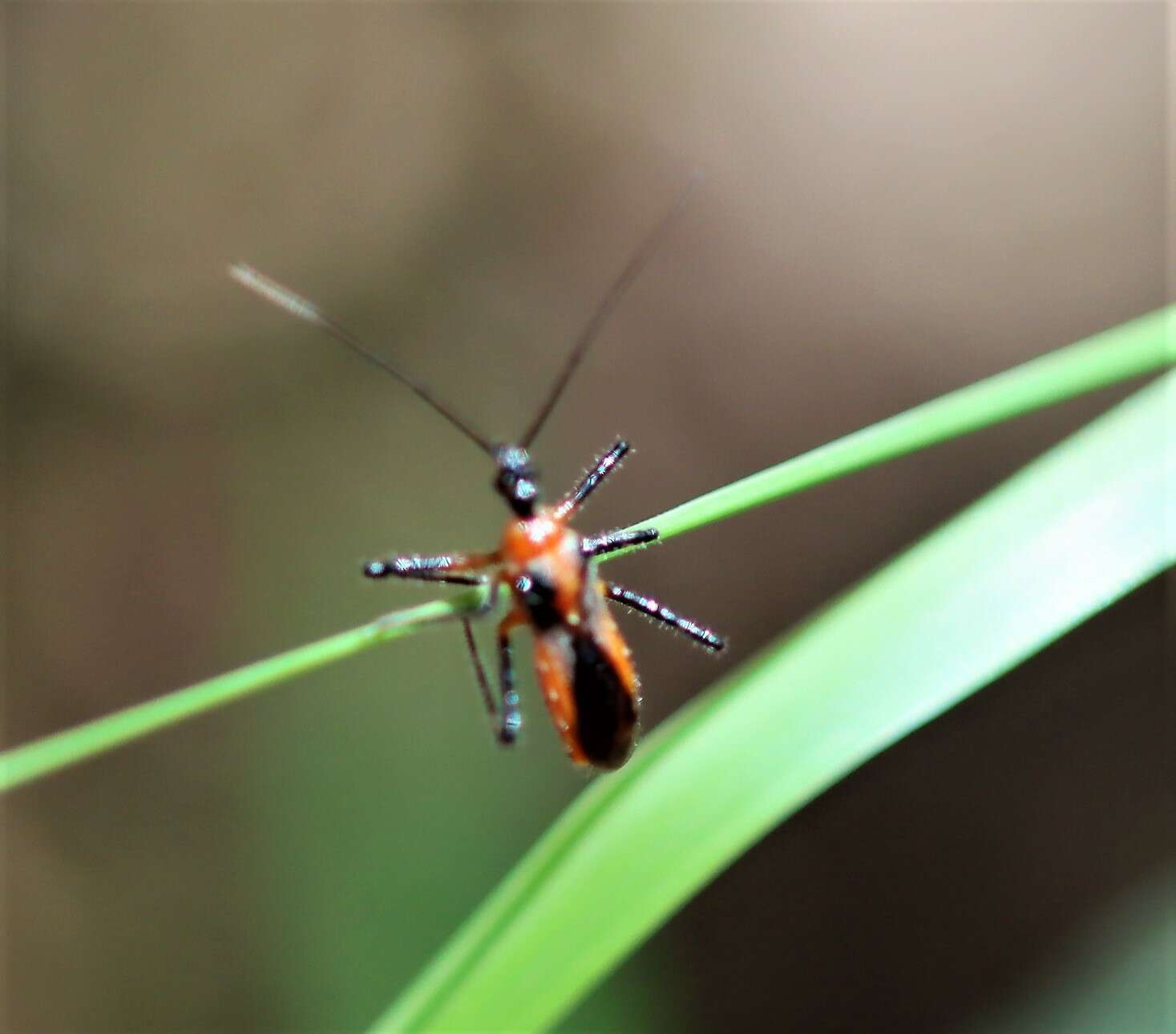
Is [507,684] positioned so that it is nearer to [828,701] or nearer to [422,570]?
[422,570]

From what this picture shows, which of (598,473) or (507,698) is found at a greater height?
(598,473)

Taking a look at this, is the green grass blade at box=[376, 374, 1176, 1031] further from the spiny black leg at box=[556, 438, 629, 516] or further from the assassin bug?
the spiny black leg at box=[556, 438, 629, 516]

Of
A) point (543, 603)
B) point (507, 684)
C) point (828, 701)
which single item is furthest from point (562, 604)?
point (828, 701)

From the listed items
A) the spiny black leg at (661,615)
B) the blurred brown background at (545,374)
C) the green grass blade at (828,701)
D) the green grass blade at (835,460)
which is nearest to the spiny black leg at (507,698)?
the spiny black leg at (661,615)

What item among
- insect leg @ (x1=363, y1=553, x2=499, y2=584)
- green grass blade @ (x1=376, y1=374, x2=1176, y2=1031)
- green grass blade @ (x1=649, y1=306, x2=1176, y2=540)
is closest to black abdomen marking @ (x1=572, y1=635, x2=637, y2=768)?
insect leg @ (x1=363, y1=553, x2=499, y2=584)

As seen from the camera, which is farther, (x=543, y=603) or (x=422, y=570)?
(x=543, y=603)

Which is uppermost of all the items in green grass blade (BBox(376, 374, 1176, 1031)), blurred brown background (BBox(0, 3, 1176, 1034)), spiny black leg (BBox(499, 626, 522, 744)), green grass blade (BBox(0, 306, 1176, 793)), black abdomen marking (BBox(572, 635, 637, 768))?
blurred brown background (BBox(0, 3, 1176, 1034))

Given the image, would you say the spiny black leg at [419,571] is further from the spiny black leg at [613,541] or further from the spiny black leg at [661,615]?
the spiny black leg at [661,615]

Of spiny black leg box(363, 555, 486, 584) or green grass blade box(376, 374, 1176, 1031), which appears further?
spiny black leg box(363, 555, 486, 584)
